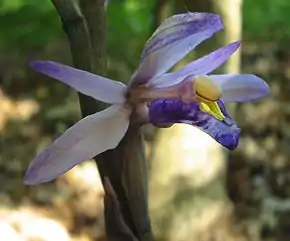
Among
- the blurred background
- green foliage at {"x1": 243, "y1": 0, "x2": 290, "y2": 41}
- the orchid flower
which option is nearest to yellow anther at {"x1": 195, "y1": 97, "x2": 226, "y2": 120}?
the orchid flower

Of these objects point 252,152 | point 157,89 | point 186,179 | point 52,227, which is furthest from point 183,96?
point 252,152

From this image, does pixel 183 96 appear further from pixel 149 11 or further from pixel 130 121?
pixel 149 11

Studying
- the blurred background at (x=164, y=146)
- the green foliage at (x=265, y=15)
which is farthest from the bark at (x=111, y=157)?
the green foliage at (x=265, y=15)

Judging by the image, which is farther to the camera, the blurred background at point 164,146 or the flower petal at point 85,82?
the blurred background at point 164,146

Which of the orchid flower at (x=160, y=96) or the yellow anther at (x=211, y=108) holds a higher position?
the orchid flower at (x=160, y=96)

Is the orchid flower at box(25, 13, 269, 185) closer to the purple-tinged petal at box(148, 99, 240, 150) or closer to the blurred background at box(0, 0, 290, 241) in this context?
the purple-tinged petal at box(148, 99, 240, 150)

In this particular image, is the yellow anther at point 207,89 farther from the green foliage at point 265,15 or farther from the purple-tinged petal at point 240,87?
the green foliage at point 265,15

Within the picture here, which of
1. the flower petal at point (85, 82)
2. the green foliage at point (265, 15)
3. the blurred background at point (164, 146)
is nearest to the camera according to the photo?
the flower petal at point (85, 82)
